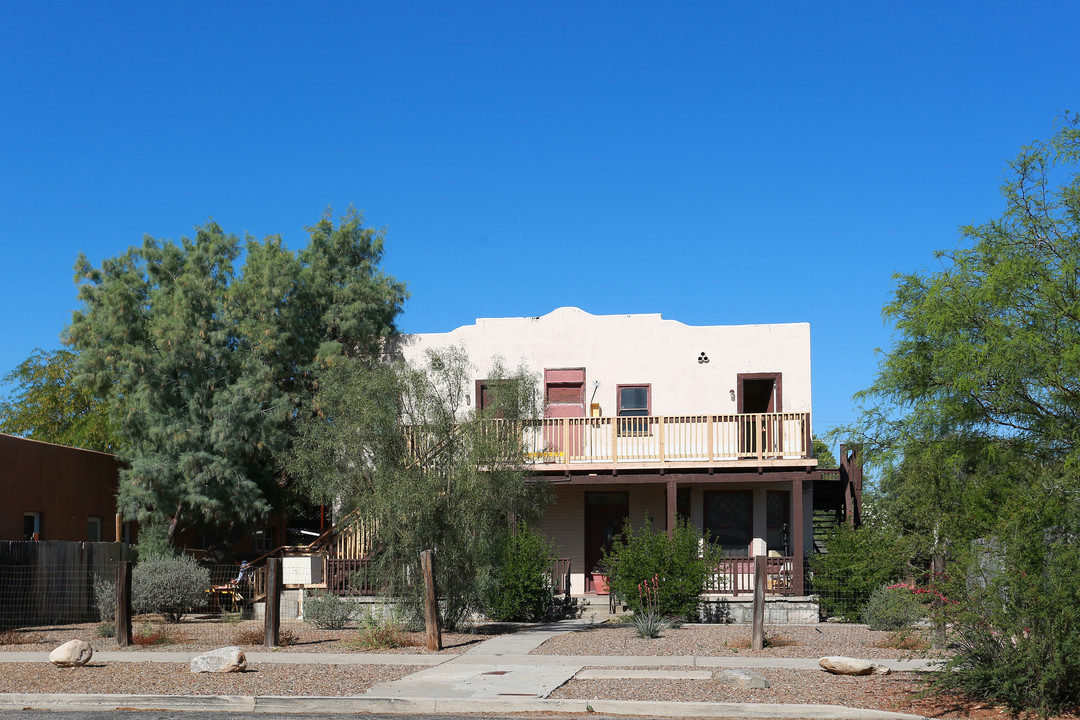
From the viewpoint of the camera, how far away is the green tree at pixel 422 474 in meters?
18.4

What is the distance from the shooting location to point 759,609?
56.2 feet

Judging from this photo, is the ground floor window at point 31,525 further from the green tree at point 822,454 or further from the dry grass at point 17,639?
the green tree at point 822,454

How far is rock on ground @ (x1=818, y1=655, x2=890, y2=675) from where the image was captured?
13.9 metres

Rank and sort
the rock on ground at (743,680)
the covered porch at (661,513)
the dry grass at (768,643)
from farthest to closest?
1. the covered porch at (661,513)
2. the dry grass at (768,643)
3. the rock on ground at (743,680)

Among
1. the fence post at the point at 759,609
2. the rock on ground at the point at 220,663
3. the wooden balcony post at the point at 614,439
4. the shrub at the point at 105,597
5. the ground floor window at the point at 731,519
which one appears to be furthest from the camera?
the ground floor window at the point at 731,519

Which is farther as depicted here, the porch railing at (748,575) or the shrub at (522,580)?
the porch railing at (748,575)

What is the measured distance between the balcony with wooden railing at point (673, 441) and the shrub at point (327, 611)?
18.1ft

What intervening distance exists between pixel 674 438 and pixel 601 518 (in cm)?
371

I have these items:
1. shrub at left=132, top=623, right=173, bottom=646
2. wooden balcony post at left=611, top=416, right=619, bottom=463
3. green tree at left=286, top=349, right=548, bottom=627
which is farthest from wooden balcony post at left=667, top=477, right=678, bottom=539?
shrub at left=132, top=623, right=173, bottom=646

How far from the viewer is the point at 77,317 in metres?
28.0

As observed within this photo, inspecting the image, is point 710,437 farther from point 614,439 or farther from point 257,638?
point 257,638

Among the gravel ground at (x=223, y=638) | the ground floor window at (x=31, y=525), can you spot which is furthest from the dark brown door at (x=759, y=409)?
the ground floor window at (x=31, y=525)

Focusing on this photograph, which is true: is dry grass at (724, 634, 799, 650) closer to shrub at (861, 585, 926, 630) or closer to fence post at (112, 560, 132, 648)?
shrub at (861, 585, 926, 630)

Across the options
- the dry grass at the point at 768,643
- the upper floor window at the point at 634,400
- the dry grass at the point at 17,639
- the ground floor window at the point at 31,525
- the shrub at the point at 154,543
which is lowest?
the dry grass at the point at 17,639
